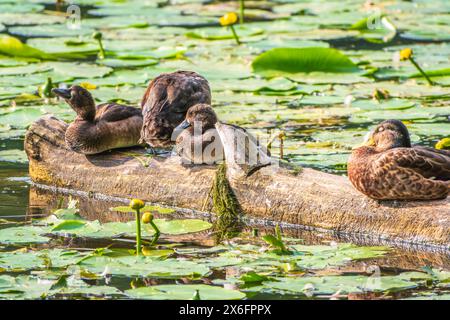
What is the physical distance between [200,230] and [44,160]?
228 centimetres

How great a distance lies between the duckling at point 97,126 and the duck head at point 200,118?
0.56m

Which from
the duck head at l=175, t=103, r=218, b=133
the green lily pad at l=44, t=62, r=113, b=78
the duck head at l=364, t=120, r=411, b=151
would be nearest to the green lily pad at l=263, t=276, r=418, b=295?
the duck head at l=364, t=120, r=411, b=151

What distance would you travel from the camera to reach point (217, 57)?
1523cm

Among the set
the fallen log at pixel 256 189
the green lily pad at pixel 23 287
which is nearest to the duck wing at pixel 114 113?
the fallen log at pixel 256 189

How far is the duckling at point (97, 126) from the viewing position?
9.46m

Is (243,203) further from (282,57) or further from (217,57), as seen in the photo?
(217,57)

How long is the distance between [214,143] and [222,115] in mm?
3096

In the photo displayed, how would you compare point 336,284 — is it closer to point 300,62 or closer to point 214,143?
point 214,143

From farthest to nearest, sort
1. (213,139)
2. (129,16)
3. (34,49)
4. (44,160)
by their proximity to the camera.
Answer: (129,16) < (34,49) < (44,160) < (213,139)

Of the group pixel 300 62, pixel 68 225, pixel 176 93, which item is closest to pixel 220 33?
pixel 300 62

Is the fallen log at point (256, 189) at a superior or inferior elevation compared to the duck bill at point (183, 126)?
inferior

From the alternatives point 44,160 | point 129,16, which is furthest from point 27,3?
point 44,160

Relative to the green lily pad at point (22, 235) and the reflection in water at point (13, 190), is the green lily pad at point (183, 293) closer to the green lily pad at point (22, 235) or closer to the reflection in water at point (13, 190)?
the green lily pad at point (22, 235)

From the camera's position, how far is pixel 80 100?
9.62 meters
